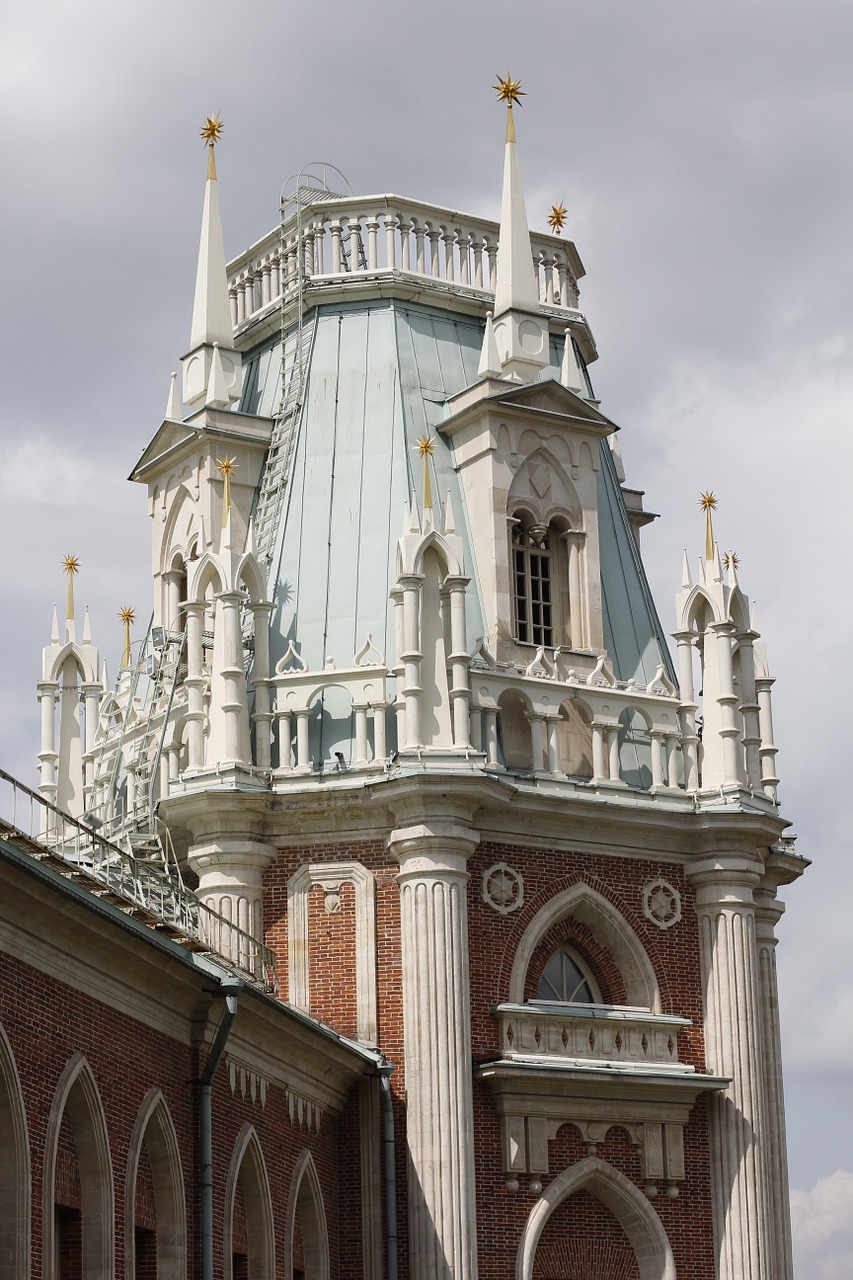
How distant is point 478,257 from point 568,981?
1403 centimetres

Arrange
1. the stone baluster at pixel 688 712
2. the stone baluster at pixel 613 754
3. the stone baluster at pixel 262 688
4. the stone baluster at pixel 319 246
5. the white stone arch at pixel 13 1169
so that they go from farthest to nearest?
the stone baluster at pixel 319 246 → the stone baluster at pixel 688 712 → the stone baluster at pixel 613 754 → the stone baluster at pixel 262 688 → the white stone arch at pixel 13 1169

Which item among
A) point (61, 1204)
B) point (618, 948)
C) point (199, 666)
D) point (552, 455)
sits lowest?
point (61, 1204)

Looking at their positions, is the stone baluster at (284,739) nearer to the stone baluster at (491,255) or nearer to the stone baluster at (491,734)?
the stone baluster at (491,734)

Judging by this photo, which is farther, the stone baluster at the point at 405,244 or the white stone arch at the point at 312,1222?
the stone baluster at the point at 405,244

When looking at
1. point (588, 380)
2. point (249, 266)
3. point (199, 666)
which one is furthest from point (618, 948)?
point (249, 266)

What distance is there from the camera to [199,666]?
4247cm

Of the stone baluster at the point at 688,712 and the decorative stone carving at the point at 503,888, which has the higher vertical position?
the stone baluster at the point at 688,712

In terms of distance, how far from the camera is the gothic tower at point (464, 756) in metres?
39.7

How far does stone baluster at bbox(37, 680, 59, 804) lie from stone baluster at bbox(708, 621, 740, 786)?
12.4m

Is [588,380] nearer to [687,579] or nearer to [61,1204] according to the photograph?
[687,579]

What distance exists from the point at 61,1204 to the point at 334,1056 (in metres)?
10.0

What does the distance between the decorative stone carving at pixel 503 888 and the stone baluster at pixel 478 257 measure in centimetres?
1221

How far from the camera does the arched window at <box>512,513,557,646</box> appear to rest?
144ft

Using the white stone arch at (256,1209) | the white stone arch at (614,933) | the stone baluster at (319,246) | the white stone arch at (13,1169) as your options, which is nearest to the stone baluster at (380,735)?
the white stone arch at (614,933)
